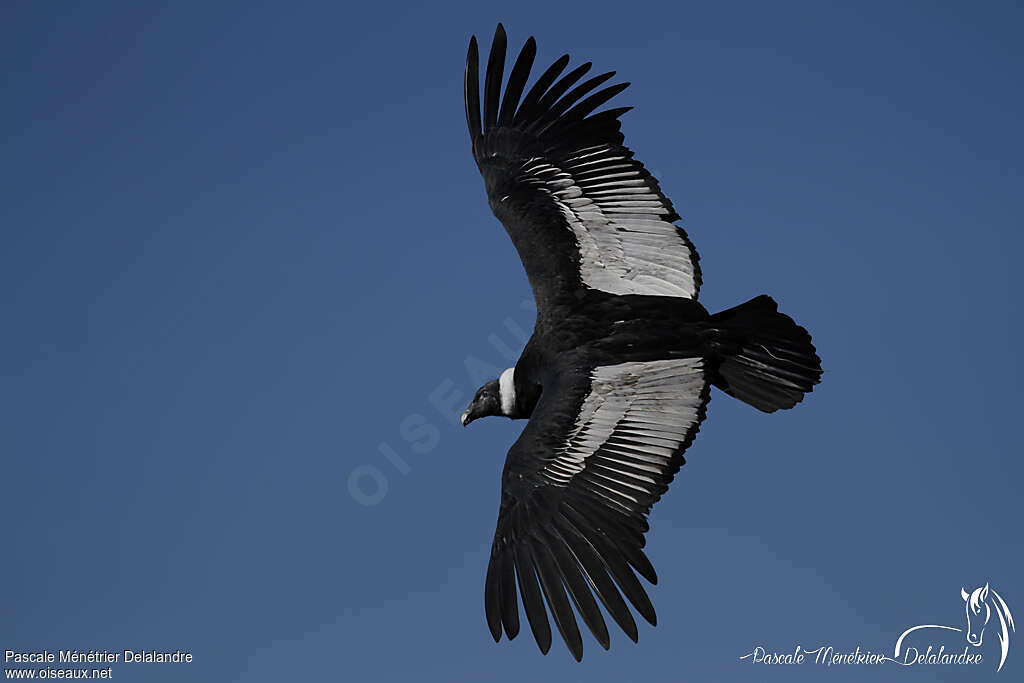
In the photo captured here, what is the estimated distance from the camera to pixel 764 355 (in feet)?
21.1

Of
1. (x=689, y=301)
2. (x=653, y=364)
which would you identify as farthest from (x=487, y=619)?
(x=689, y=301)

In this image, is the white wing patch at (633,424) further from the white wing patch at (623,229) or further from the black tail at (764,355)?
the white wing patch at (623,229)

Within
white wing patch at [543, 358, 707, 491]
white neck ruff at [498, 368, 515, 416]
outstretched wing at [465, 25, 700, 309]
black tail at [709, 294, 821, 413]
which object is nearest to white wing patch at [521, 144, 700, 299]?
outstretched wing at [465, 25, 700, 309]

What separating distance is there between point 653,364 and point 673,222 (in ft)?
3.10

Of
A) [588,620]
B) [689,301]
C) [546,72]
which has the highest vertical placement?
[546,72]

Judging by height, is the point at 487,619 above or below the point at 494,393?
below

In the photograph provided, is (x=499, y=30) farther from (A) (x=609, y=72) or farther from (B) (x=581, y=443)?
(B) (x=581, y=443)

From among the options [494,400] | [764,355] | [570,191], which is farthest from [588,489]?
[570,191]

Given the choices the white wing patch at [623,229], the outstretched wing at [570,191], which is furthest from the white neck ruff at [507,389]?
the white wing patch at [623,229]

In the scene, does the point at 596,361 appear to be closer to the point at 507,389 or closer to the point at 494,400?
the point at 507,389

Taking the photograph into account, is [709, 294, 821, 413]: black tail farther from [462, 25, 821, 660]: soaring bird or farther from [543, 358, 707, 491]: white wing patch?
[543, 358, 707, 491]: white wing patch

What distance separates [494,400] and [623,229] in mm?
1672

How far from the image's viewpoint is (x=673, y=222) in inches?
260

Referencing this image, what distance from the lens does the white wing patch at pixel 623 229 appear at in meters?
6.60
